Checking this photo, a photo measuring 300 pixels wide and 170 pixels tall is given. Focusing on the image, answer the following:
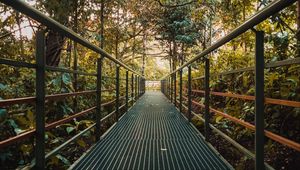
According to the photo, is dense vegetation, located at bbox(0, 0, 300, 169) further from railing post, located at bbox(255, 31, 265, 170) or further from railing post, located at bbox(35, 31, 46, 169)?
Answer: railing post, located at bbox(255, 31, 265, 170)

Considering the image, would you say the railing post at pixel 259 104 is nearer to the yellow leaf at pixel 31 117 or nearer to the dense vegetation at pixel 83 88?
the dense vegetation at pixel 83 88

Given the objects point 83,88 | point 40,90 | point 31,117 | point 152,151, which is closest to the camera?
point 40,90

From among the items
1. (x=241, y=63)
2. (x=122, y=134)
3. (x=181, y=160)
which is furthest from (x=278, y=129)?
(x=241, y=63)

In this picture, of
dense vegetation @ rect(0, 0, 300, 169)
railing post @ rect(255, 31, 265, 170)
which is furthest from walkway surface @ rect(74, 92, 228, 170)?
railing post @ rect(255, 31, 265, 170)

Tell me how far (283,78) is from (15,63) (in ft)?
6.21

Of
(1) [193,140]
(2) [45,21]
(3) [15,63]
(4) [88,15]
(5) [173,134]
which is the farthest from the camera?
(4) [88,15]

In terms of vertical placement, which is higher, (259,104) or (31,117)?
(259,104)

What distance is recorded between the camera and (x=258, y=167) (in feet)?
5.35

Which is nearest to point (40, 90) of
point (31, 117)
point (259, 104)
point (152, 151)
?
point (31, 117)

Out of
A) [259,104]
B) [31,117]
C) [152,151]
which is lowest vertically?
[152,151]

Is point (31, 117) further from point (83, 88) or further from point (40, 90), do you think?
point (83, 88)

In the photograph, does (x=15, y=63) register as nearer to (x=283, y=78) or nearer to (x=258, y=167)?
(x=258, y=167)

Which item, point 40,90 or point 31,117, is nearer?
point 40,90

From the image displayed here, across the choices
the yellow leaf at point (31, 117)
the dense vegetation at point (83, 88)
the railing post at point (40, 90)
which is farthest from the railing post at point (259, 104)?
the yellow leaf at point (31, 117)
